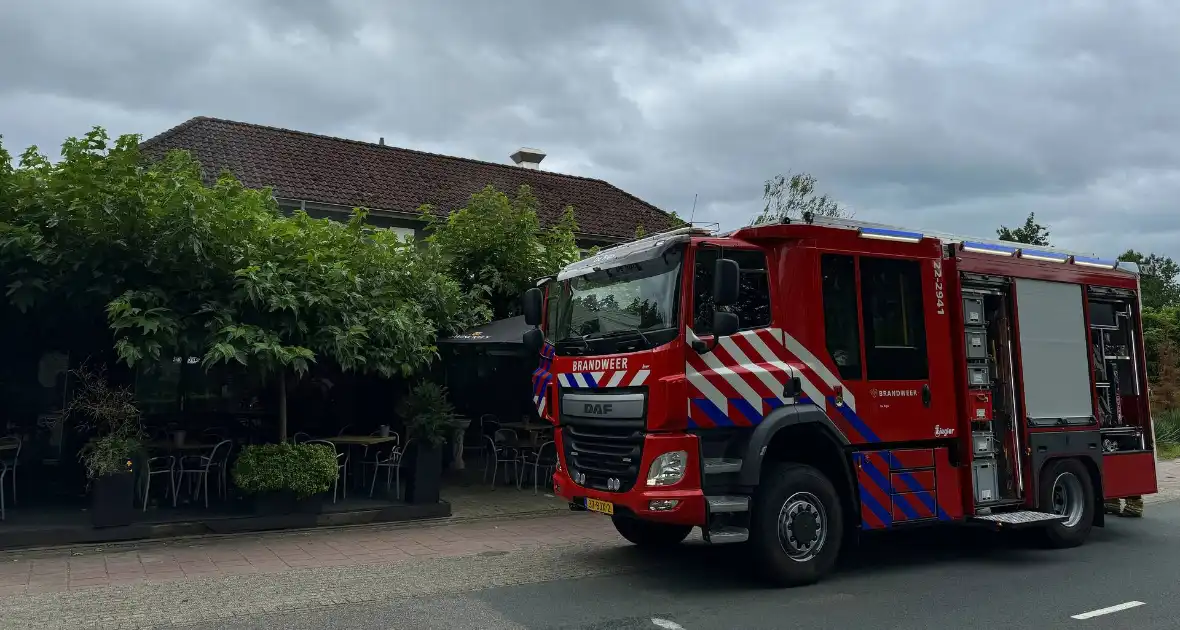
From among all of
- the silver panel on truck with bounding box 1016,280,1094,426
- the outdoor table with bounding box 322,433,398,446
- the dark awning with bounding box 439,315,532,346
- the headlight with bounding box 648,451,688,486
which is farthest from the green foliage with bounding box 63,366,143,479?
the silver panel on truck with bounding box 1016,280,1094,426

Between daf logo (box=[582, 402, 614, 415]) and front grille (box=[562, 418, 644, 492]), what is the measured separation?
7 centimetres

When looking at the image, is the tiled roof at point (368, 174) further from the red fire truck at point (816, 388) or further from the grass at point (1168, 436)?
the grass at point (1168, 436)

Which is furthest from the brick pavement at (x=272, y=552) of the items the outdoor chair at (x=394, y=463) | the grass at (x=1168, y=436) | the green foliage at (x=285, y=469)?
the grass at (x=1168, y=436)

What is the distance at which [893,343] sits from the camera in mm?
7645

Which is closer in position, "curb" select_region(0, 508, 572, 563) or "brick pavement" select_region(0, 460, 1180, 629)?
"brick pavement" select_region(0, 460, 1180, 629)

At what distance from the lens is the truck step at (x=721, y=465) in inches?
264

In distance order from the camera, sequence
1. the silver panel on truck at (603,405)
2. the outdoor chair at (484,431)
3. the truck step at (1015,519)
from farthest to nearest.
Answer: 1. the outdoor chair at (484,431)
2. the truck step at (1015,519)
3. the silver panel on truck at (603,405)

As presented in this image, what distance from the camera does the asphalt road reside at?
605cm

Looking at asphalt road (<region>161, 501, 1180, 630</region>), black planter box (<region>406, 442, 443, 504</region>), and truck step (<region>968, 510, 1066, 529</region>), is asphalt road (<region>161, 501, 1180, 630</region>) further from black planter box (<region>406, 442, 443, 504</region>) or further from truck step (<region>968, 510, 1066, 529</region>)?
black planter box (<region>406, 442, 443, 504</region>)

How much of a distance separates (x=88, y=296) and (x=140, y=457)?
174 centimetres

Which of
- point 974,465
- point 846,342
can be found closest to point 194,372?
point 846,342

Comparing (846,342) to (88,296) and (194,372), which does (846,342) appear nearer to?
(88,296)

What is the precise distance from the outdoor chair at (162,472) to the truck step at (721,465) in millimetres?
6116

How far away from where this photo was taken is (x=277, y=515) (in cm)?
955
